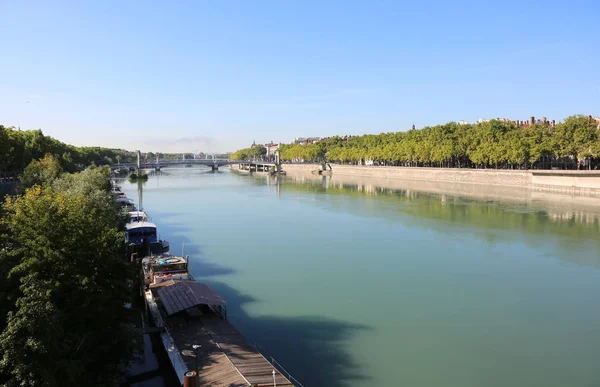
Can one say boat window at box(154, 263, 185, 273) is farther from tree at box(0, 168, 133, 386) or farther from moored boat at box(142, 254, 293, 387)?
tree at box(0, 168, 133, 386)

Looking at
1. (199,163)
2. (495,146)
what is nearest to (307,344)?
(495,146)

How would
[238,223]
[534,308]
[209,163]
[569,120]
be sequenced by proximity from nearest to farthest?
1. [534,308]
2. [238,223]
3. [569,120]
4. [209,163]

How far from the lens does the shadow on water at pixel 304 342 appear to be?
9.73 metres

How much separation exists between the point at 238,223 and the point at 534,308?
20.0 m

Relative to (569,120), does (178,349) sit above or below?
below

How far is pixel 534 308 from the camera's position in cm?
1367

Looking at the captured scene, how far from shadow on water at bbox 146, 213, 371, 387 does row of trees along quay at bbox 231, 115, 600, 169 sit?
44.1m

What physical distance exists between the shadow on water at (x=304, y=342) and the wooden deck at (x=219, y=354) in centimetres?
130

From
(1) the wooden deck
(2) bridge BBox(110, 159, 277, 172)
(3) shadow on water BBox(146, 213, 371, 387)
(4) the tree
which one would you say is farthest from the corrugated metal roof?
(2) bridge BBox(110, 159, 277, 172)

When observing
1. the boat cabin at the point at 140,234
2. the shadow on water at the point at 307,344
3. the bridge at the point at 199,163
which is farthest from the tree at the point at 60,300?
the bridge at the point at 199,163

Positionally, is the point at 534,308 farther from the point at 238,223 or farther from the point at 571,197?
the point at 571,197

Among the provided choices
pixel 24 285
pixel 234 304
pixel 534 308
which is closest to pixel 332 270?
pixel 234 304

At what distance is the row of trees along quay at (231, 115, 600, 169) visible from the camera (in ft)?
162

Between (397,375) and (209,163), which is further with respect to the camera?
(209,163)
